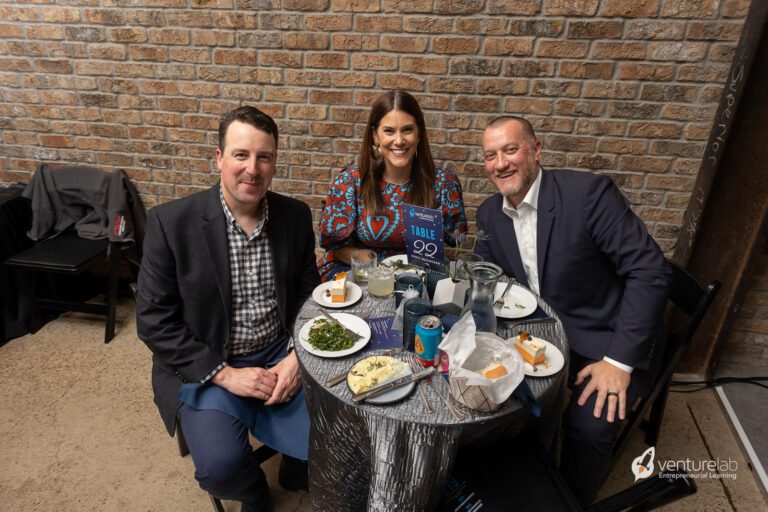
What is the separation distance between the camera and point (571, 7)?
2312 mm

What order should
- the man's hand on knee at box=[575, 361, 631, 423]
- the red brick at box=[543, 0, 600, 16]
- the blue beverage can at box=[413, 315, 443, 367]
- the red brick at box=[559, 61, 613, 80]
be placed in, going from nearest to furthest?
the blue beverage can at box=[413, 315, 443, 367]
the man's hand on knee at box=[575, 361, 631, 423]
the red brick at box=[543, 0, 600, 16]
the red brick at box=[559, 61, 613, 80]

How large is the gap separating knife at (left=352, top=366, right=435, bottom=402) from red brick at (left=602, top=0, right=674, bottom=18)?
2.04 meters

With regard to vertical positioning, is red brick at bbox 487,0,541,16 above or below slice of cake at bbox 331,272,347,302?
above

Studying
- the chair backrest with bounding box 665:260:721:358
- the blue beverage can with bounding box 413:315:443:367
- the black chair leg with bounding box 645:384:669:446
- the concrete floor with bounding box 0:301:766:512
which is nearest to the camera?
the blue beverage can with bounding box 413:315:443:367

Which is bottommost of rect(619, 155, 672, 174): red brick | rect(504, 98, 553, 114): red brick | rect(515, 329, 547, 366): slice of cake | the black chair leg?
the black chair leg

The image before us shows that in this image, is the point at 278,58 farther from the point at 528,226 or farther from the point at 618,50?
the point at 618,50

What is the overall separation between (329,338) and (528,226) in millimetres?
1032

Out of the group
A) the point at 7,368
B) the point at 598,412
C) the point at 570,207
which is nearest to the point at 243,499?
the point at 598,412

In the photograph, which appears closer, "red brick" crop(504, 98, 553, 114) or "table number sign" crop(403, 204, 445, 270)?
"table number sign" crop(403, 204, 445, 270)

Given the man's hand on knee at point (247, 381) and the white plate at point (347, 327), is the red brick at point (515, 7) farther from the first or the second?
the man's hand on knee at point (247, 381)

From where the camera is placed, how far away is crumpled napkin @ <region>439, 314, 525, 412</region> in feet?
3.98

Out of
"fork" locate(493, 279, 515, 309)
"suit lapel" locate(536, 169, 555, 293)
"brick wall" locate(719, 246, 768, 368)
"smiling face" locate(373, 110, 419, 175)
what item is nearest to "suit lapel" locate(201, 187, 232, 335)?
"smiling face" locate(373, 110, 419, 175)

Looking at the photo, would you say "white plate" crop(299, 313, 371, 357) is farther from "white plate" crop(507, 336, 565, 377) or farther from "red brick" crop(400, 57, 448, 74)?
"red brick" crop(400, 57, 448, 74)

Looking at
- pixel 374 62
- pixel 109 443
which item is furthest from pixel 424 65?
pixel 109 443
